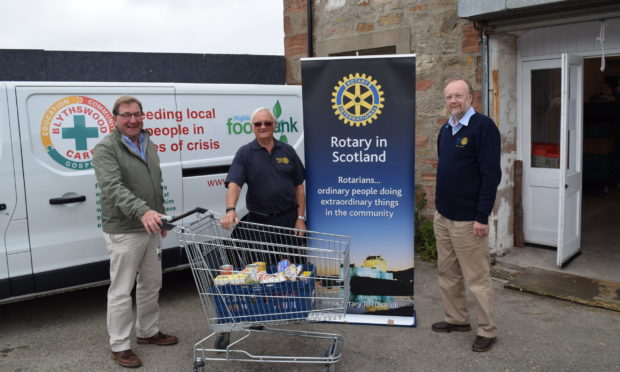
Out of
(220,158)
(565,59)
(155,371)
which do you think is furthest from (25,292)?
(565,59)

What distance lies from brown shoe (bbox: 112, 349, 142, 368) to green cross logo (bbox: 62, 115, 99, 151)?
1.76m

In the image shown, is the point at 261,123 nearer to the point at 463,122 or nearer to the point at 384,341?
the point at 463,122

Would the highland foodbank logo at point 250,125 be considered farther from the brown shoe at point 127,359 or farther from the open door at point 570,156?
the open door at point 570,156

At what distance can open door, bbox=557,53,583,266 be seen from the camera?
5.64m

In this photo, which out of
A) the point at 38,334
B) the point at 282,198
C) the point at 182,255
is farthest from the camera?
the point at 182,255

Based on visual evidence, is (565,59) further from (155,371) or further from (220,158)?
(155,371)

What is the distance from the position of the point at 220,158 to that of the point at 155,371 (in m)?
2.19

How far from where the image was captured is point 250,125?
226 inches

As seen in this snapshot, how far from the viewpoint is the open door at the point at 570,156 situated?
18.5 feet

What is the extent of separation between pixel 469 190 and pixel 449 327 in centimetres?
125

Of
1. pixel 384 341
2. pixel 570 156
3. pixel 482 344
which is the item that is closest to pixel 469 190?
pixel 482 344

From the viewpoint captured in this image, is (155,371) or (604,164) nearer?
(155,371)

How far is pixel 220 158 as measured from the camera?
5.50 metres

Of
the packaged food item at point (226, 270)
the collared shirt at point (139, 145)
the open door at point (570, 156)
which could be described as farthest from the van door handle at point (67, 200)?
the open door at point (570, 156)
